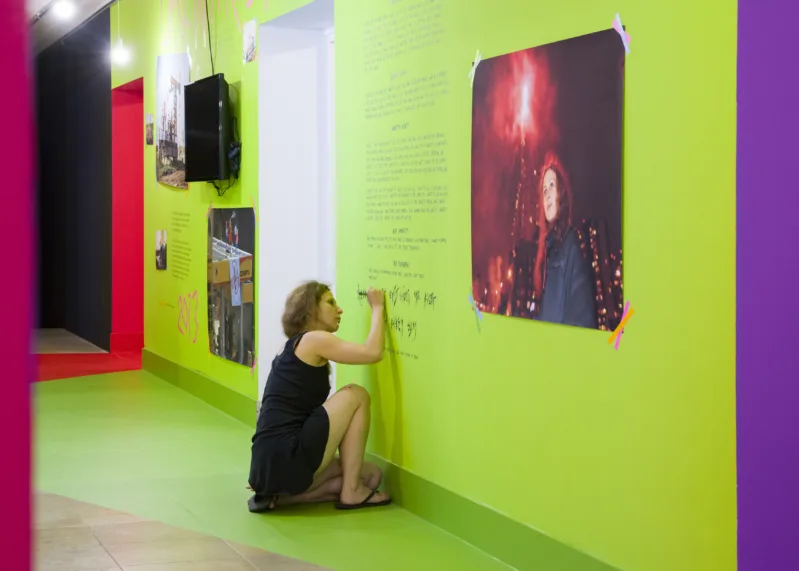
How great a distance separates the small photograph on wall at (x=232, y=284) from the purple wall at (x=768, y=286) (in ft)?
14.2

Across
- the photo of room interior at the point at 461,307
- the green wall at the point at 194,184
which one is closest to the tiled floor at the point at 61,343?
the green wall at the point at 194,184

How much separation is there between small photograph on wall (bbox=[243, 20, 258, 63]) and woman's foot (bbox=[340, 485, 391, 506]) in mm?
2900

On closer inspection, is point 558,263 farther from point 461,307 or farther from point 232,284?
point 232,284

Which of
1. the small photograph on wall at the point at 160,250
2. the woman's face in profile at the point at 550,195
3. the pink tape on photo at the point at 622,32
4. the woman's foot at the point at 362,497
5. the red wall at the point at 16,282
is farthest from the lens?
the small photograph on wall at the point at 160,250

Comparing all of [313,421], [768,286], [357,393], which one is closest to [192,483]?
[313,421]

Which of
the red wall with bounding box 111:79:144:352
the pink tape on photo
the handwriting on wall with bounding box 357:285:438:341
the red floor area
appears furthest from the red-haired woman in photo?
the red wall with bounding box 111:79:144:352

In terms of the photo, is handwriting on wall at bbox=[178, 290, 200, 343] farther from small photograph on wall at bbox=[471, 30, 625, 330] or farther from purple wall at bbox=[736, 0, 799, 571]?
purple wall at bbox=[736, 0, 799, 571]

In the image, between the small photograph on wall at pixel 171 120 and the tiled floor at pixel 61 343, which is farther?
the tiled floor at pixel 61 343

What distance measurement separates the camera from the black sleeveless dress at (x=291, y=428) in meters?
4.23

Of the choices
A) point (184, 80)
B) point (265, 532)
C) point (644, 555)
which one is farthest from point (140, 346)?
point (644, 555)

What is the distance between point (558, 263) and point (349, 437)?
1.49 metres

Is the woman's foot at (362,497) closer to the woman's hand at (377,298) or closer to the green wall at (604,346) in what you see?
the green wall at (604,346)

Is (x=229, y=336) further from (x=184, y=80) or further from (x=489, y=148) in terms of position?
(x=489, y=148)

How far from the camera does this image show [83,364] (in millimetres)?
9289
